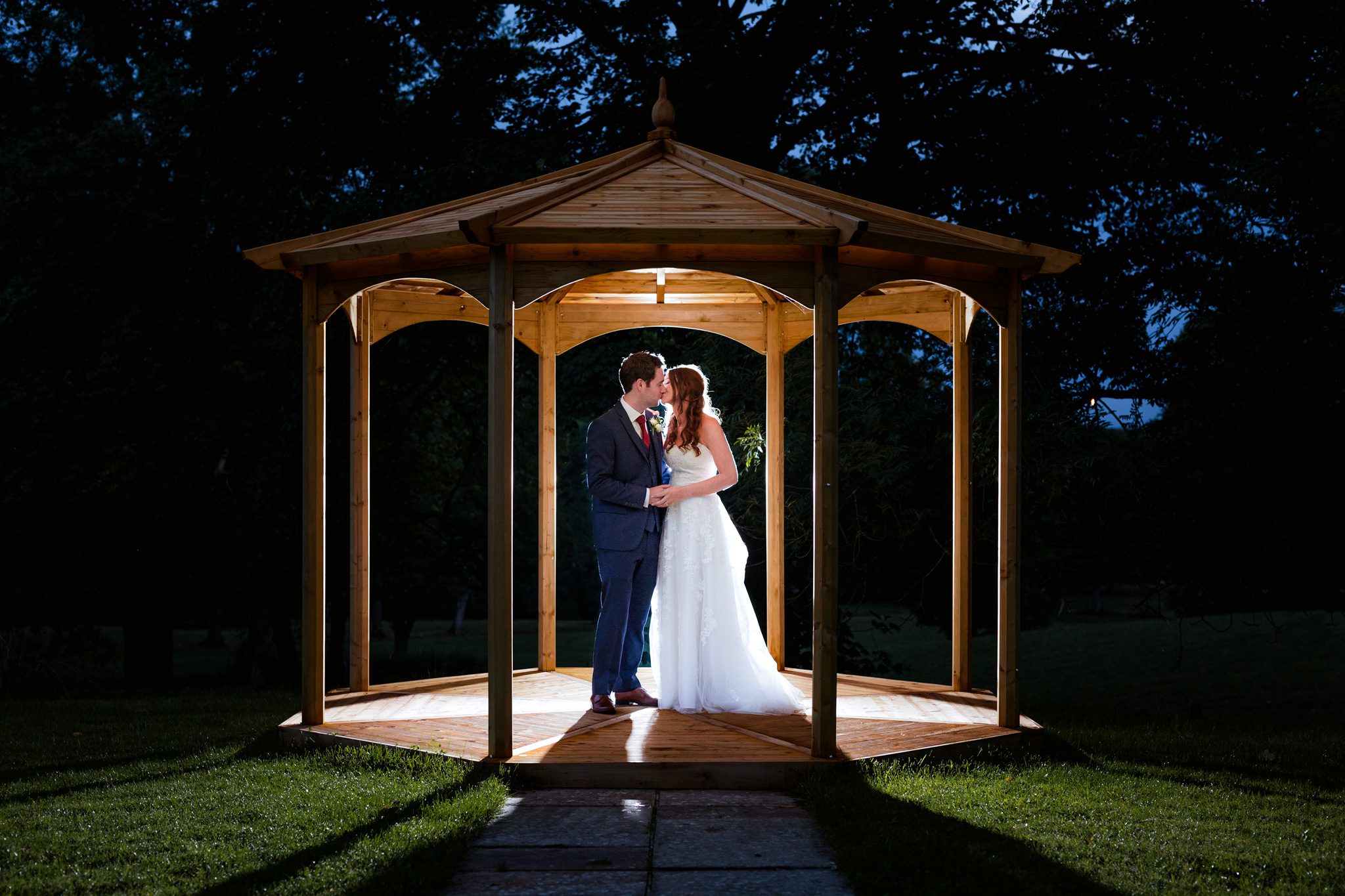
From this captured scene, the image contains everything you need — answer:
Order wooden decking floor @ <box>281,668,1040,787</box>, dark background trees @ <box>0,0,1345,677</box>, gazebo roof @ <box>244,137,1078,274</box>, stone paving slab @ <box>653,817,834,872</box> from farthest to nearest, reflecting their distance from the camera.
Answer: dark background trees @ <box>0,0,1345,677</box> → gazebo roof @ <box>244,137,1078,274</box> → wooden decking floor @ <box>281,668,1040,787</box> → stone paving slab @ <box>653,817,834,872</box>

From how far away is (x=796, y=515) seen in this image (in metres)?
12.4

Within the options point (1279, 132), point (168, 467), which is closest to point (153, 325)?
point (168, 467)

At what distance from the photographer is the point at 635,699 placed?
788cm

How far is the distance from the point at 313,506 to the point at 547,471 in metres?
2.66

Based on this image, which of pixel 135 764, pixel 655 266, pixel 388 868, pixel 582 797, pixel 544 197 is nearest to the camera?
pixel 388 868

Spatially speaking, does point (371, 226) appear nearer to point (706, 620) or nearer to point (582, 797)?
point (706, 620)

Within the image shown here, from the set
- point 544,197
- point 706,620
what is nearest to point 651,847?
point 706,620

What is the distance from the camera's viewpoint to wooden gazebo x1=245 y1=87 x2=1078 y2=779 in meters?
6.36

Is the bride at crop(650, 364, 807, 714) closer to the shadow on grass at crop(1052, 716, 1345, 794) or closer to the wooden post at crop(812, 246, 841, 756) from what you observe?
the wooden post at crop(812, 246, 841, 756)

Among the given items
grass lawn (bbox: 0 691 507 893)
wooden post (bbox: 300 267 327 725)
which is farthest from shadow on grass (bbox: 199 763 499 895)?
wooden post (bbox: 300 267 327 725)

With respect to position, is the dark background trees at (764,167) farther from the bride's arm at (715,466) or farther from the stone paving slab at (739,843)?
the stone paving slab at (739,843)

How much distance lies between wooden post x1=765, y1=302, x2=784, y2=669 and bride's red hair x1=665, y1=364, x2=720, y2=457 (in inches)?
71.5

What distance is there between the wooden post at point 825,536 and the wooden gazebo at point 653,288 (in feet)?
0.04

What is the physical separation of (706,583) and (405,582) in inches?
420
